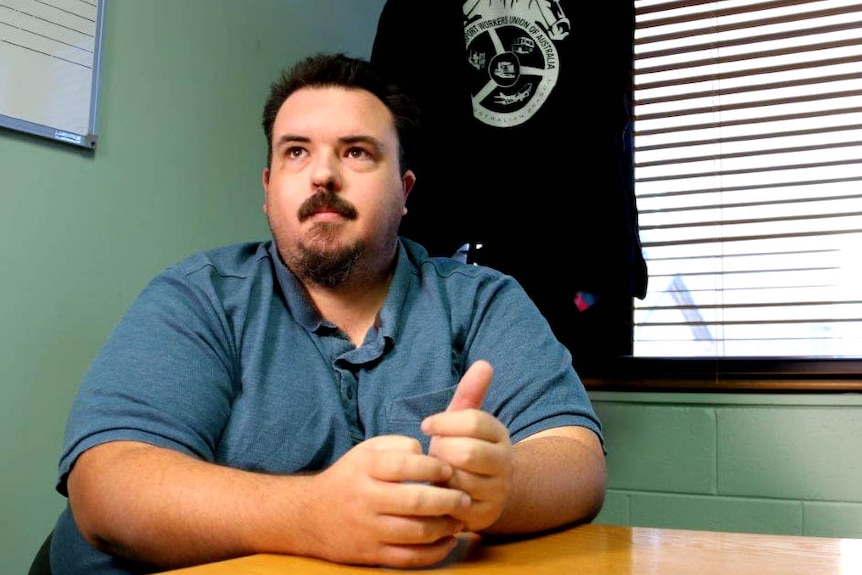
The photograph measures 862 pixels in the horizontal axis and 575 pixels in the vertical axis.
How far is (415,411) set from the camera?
119 centimetres

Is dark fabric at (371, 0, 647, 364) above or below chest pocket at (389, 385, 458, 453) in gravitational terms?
above

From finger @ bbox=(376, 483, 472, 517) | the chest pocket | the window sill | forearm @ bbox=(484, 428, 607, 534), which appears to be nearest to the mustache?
the chest pocket

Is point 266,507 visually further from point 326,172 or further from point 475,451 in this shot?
point 326,172

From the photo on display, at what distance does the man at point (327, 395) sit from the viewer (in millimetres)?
750

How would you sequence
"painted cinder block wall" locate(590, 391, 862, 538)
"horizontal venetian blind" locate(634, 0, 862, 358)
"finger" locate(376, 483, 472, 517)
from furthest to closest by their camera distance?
1. "horizontal venetian blind" locate(634, 0, 862, 358)
2. "painted cinder block wall" locate(590, 391, 862, 538)
3. "finger" locate(376, 483, 472, 517)

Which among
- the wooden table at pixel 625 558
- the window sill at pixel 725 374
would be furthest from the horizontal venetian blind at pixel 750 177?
the wooden table at pixel 625 558

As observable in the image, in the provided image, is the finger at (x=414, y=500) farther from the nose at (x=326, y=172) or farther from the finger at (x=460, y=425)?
the nose at (x=326, y=172)

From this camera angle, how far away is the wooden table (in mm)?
709

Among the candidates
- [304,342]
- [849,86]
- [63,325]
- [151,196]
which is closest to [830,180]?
[849,86]

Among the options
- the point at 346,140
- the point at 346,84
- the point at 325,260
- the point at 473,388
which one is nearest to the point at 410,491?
the point at 473,388

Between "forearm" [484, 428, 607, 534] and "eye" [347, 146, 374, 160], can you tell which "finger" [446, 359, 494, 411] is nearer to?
"forearm" [484, 428, 607, 534]

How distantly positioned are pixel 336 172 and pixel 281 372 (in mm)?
371

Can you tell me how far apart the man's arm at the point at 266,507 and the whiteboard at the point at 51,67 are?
0.86 meters

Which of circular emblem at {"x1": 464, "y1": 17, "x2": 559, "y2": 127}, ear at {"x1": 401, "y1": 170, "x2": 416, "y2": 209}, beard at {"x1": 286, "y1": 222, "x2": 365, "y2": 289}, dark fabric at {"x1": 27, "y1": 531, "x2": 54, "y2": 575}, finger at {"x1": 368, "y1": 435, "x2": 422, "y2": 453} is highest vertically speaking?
circular emblem at {"x1": 464, "y1": 17, "x2": 559, "y2": 127}
